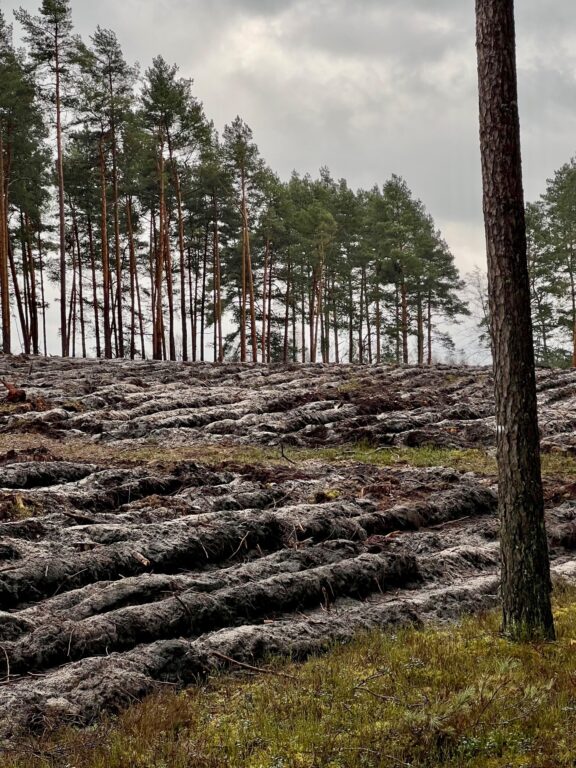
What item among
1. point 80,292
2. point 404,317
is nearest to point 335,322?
point 404,317

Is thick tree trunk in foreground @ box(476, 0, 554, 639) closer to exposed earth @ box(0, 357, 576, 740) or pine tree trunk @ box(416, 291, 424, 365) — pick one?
exposed earth @ box(0, 357, 576, 740)

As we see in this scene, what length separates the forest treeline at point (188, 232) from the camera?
34438mm

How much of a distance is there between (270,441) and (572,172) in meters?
37.9

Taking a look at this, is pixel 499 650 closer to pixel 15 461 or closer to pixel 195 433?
pixel 15 461

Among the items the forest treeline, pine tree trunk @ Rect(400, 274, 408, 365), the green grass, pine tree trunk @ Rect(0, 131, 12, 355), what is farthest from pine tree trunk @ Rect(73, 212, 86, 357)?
the green grass

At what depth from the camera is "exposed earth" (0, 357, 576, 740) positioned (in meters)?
5.74

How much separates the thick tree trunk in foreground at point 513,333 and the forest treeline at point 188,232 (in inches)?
1154

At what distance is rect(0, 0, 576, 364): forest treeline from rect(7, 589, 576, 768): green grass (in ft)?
98.9

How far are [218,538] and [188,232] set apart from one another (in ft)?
127

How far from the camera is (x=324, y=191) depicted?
5122 cm

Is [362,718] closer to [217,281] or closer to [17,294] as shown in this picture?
[17,294]

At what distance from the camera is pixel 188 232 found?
44.7 meters

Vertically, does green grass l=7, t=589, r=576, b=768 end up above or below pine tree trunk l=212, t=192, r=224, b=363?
below

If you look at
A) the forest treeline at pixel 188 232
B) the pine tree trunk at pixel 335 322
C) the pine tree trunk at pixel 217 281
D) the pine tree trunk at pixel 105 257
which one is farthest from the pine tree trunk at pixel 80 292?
the pine tree trunk at pixel 335 322
